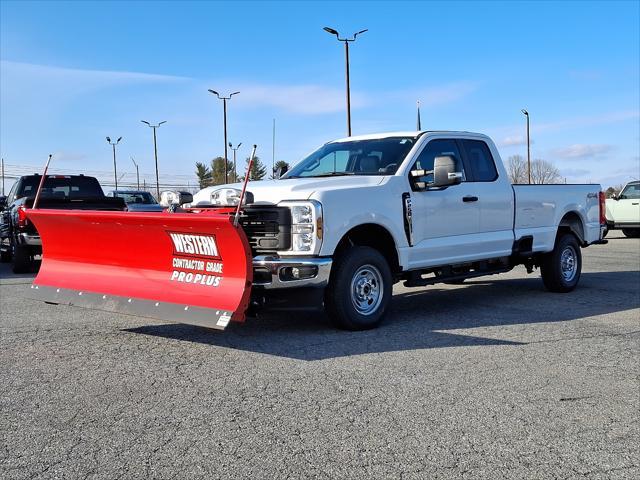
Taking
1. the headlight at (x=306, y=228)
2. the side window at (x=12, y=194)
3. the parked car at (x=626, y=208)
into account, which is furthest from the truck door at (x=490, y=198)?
the parked car at (x=626, y=208)

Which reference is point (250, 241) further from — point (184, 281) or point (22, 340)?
point (22, 340)

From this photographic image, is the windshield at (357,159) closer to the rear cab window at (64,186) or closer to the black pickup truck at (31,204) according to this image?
the black pickup truck at (31,204)

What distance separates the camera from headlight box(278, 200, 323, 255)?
612 cm

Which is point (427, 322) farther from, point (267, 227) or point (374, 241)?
point (267, 227)

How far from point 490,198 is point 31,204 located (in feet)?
27.3

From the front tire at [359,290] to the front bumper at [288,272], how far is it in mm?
306

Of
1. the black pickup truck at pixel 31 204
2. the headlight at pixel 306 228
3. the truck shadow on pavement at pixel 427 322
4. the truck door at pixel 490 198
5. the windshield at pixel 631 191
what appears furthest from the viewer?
the windshield at pixel 631 191

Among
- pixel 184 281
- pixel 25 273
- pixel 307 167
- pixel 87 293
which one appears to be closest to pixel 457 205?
pixel 307 167

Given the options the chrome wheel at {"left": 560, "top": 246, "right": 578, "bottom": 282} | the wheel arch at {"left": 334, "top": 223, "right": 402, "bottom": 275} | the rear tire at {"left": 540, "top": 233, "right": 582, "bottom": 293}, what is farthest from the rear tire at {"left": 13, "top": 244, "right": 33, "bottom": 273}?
the chrome wheel at {"left": 560, "top": 246, "right": 578, "bottom": 282}

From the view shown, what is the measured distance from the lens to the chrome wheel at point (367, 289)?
21.6ft

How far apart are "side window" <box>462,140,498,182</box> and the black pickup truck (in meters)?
7.06

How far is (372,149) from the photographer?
25.7ft

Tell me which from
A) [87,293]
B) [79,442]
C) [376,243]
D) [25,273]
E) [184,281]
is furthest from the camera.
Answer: [25,273]

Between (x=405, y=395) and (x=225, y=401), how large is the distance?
3.84ft
